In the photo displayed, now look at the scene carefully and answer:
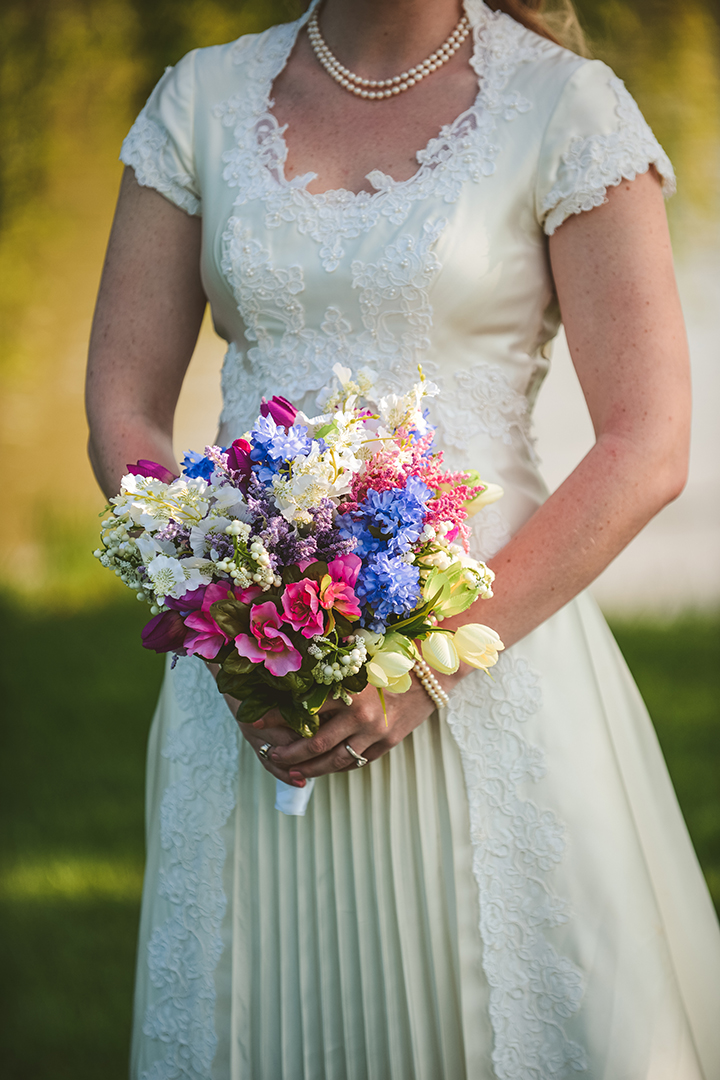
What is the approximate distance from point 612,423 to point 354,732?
2.16 feet

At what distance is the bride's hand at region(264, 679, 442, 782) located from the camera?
5.05 ft

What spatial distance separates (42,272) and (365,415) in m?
6.09

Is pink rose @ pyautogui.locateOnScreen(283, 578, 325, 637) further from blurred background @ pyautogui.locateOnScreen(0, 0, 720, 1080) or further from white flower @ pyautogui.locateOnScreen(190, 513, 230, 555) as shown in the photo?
blurred background @ pyautogui.locateOnScreen(0, 0, 720, 1080)

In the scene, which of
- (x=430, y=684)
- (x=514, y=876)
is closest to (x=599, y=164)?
(x=430, y=684)

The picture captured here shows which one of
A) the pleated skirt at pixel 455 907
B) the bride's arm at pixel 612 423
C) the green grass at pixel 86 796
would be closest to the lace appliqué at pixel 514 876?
the pleated skirt at pixel 455 907

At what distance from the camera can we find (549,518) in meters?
1.65

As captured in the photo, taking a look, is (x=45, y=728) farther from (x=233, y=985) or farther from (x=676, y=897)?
(x=676, y=897)

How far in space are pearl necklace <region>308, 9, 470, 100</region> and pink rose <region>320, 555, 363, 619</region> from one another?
38.4 inches

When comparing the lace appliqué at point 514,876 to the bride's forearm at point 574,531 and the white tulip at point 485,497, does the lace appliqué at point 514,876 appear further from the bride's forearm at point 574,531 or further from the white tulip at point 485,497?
the white tulip at point 485,497

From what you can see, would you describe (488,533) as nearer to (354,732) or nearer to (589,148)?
(354,732)

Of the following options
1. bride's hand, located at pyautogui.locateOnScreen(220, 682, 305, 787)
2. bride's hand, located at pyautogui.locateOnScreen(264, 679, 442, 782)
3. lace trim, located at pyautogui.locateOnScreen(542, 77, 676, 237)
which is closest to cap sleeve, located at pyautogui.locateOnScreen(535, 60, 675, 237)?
lace trim, located at pyautogui.locateOnScreen(542, 77, 676, 237)

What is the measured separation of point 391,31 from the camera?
5.98 ft

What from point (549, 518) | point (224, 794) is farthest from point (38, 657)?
point (549, 518)

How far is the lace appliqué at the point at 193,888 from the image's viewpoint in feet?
5.79
